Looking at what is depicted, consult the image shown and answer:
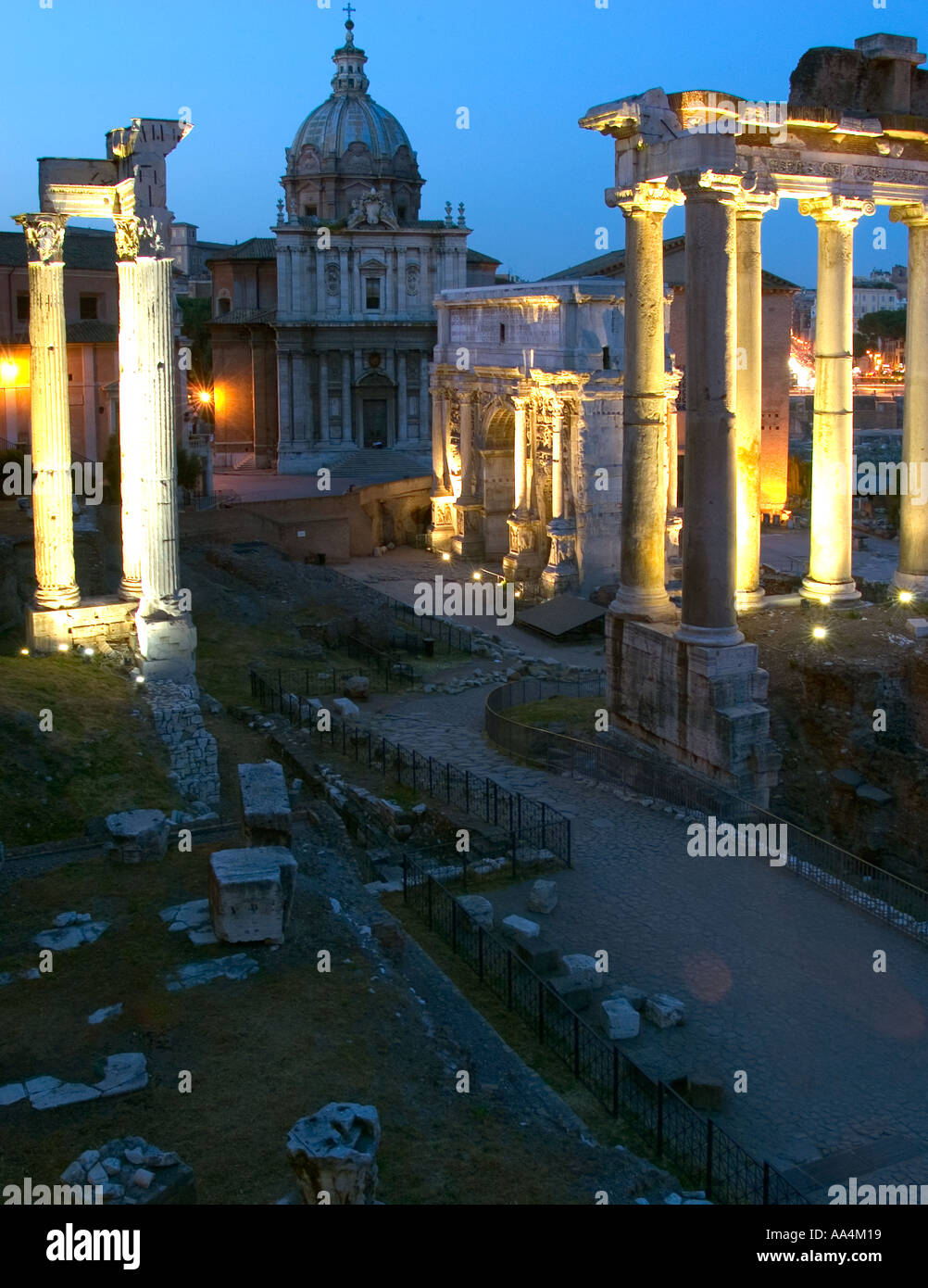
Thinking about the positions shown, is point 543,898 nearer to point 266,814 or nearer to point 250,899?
point 266,814

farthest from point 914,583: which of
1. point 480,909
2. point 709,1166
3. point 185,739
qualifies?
point 709,1166

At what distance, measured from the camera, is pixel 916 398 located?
74.5 feet

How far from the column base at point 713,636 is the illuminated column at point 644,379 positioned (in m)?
1.66

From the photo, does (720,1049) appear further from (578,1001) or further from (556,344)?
(556,344)

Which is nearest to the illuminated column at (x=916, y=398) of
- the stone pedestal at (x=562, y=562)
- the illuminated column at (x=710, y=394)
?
the illuminated column at (x=710, y=394)

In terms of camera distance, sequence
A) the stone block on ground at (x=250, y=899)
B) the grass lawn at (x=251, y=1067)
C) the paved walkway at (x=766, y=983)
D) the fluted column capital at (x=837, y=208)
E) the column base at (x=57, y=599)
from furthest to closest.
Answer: the column base at (x=57, y=599), the fluted column capital at (x=837, y=208), the stone block on ground at (x=250, y=899), the paved walkway at (x=766, y=983), the grass lawn at (x=251, y=1067)

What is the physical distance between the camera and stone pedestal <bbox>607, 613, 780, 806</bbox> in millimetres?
18656

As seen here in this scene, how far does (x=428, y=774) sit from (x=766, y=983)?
7769 millimetres

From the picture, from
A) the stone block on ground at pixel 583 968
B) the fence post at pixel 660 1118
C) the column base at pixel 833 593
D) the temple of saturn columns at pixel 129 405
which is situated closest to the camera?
the fence post at pixel 660 1118

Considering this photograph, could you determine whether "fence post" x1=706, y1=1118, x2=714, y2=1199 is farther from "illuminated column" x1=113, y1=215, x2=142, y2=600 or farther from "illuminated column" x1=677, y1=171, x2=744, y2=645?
"illuminated column" x1=113, y1=215, x2=142, y2=600

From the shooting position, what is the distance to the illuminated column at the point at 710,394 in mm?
18453

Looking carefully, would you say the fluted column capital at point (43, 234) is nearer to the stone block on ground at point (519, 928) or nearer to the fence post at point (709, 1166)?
the stone block on ground at point (519, 928)
